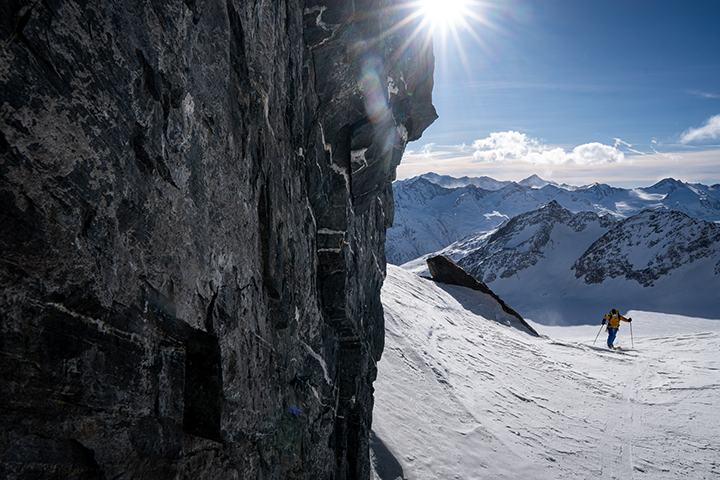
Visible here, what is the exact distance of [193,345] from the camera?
3.66 m

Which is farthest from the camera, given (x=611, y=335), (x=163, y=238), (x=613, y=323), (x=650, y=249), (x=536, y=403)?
(x=650, y=249)

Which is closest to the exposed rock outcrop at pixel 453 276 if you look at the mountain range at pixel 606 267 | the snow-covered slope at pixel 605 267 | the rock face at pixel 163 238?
the snow-covered slope at pixel 605 267

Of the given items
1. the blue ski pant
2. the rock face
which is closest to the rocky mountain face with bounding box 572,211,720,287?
the blue ski pant

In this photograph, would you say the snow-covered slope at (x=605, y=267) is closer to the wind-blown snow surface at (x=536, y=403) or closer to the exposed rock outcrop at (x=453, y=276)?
the exposed rock outcrop at (x=453, y=276)

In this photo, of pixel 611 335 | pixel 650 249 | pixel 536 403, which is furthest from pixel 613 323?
pixel 650 249

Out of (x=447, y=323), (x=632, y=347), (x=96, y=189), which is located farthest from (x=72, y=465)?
(x=632, y=347)

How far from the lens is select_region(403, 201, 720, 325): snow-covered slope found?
39.3 m

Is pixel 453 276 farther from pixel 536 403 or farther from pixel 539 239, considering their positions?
pixel 539 239

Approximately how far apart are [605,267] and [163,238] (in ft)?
187

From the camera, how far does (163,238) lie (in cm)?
312

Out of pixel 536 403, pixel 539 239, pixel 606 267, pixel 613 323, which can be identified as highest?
pixel 539 239

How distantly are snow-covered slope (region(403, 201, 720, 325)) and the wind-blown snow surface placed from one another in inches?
770

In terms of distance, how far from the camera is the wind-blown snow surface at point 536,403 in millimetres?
11367

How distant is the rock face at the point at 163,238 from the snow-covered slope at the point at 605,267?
3881 centimetres
